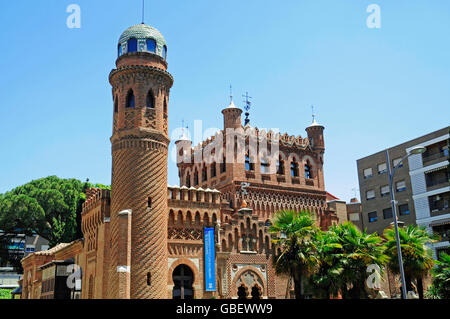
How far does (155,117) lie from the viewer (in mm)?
29172

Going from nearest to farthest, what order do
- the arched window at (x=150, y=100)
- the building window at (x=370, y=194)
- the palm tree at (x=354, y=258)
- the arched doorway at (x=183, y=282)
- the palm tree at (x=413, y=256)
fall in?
the palm tree at (x=354, y=258) → the palm tree at (x=413, y=256) → the arched doorway at (x=183, y=282) → the arched window at (x=150, y=100) → the building window at (x=370, y=194)

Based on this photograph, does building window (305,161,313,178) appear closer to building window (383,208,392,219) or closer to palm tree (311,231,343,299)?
building window (383,208,392,219)

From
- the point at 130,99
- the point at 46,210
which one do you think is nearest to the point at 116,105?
the point at 130,99

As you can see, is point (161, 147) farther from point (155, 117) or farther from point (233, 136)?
point (233, 136)

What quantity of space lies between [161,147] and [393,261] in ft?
52.7

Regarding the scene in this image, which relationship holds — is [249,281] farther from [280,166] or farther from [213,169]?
[280,166]

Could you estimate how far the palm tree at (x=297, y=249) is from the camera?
995 inches

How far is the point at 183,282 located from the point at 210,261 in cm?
218

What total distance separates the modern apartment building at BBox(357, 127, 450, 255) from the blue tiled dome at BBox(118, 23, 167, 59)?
3217 cm

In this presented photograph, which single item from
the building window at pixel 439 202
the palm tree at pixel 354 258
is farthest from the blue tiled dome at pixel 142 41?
the building window at pixel 439 202

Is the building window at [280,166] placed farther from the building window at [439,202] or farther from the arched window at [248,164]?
the building window at [439,202]

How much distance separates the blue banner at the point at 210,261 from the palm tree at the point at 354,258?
7998 millimetres

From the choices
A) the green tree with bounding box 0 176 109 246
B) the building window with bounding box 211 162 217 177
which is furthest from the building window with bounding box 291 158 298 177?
the green tree with bounding box 0 176 109 246
